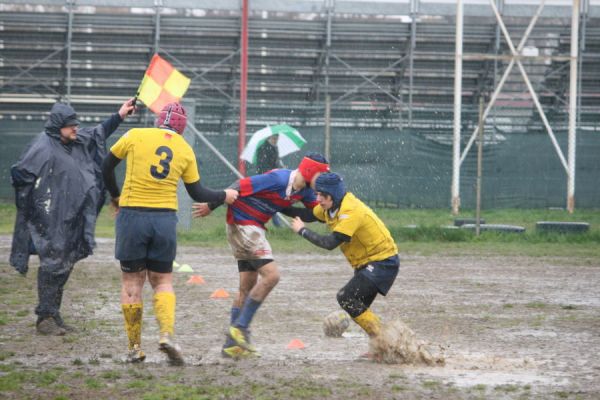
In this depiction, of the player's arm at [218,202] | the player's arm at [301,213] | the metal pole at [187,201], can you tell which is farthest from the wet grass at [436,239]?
the player's arm at [218,202]

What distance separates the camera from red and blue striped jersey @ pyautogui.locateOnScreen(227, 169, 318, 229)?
343 inches

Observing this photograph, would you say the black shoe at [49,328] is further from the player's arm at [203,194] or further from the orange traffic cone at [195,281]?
the orange traffic cone at [195,281]

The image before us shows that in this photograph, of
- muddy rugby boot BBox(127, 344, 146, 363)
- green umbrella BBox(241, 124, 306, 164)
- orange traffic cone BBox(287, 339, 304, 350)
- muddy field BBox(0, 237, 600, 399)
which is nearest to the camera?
muddy field BBox(0, 237, 600, 399)

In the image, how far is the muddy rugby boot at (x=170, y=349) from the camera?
24.9 ft

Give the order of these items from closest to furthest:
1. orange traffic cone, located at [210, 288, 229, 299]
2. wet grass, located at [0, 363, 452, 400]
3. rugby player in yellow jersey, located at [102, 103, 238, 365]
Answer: wet grass, located at [0, 363, 452, 400] < rugby player in yellow jersey, located at [102, 103, 238, 365] < orange traffic cone, located at [210, 288, 229, 299]

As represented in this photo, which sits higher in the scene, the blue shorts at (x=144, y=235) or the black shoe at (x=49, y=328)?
the blue shorts at (x=144, y=235)

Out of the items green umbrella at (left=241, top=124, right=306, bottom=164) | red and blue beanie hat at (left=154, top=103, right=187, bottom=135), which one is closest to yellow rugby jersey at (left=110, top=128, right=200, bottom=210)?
red and blue beanie hat at (left=154, top=103, right=187, bottom=135)

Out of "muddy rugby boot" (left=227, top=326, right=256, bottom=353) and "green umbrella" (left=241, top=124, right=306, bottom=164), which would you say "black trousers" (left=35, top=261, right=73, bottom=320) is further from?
"green umbrella" (left=241, top=124, right=306, bottom=164)

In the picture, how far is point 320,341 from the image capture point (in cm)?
912

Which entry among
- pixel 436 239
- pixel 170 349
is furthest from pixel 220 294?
pixel 436 239

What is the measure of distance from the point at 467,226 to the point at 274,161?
3720 millimetres

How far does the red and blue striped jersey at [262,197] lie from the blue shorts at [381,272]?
82cm

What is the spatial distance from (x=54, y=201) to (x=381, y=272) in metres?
3.00

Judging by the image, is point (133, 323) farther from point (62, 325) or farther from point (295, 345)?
point (62, 325)
